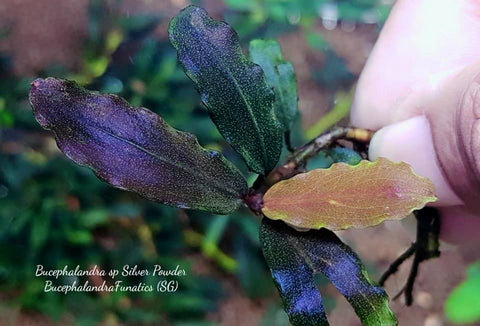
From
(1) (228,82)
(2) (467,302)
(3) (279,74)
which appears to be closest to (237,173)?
(1) (228,82)

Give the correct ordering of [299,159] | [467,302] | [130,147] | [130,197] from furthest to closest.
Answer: [130,197] < [467,302] < [299,159] < [130,147]

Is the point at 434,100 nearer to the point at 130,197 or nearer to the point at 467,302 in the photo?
the point at 467,302

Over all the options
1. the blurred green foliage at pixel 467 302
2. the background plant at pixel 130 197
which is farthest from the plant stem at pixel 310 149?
the background plant at pixel 130 197

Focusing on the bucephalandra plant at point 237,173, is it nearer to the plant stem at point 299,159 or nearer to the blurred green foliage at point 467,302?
the plant stem at point 299,159

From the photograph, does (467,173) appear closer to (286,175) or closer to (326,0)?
(286,175)

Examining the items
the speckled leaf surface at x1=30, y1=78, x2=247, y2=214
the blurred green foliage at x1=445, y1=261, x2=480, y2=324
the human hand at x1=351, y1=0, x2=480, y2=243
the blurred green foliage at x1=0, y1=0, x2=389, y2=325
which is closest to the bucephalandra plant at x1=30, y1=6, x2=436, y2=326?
the speckled leaf surface at x1=30, y1=78, x2=247, y2=214

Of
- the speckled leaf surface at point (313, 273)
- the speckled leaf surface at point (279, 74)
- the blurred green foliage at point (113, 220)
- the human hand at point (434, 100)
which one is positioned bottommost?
the blurred green foliage at point (113, 220)
